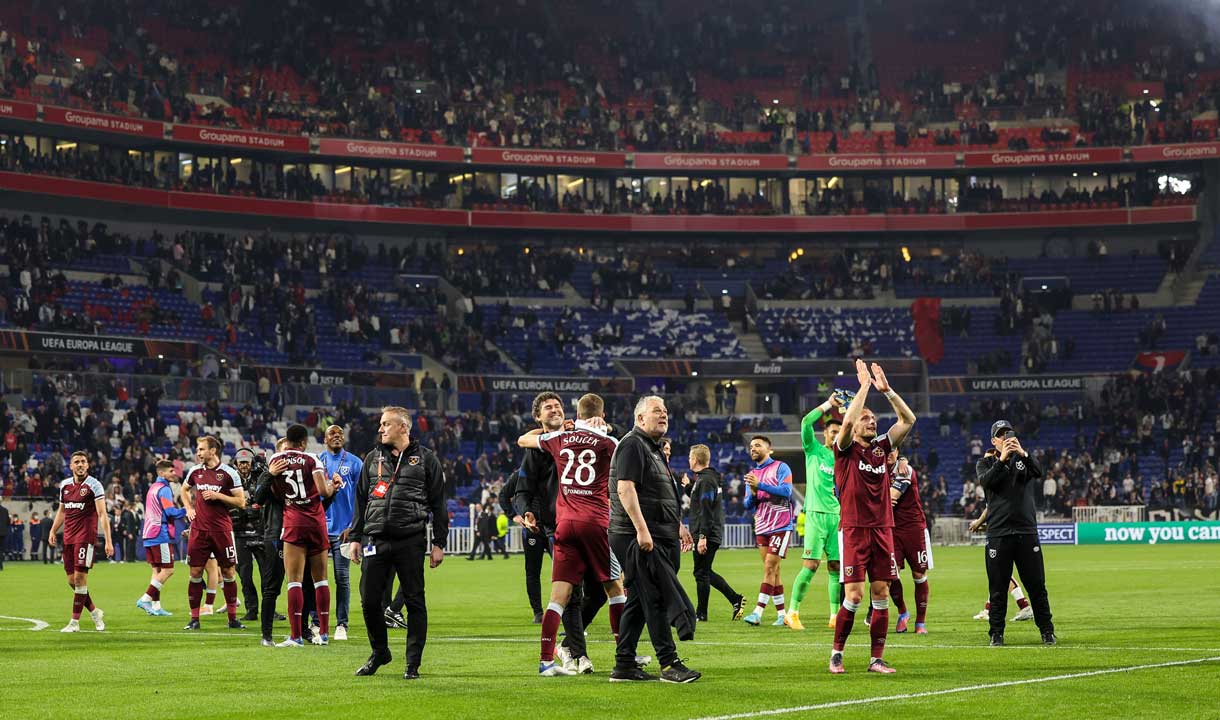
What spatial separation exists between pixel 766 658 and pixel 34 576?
25156mm

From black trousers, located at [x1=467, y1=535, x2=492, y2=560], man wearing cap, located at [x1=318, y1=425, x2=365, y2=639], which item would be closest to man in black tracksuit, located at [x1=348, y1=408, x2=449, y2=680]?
man wearing cap, located at [x1=318, y1=425, x2=365, y2=639]

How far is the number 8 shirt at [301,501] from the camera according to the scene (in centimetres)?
1588

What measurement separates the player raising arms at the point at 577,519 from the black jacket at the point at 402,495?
970 millimetres

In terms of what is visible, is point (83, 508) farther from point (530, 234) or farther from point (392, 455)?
point (530, 234)

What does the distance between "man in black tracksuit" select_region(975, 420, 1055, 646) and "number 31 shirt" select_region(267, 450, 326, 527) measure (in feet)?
22.1

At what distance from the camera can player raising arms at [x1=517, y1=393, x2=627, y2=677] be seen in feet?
42.3

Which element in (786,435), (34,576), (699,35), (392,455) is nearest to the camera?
(392,455)

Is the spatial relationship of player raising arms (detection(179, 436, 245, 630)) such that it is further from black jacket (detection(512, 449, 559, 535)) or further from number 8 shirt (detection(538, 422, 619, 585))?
number 8 shirt (detection(538, 422, 619, 585))

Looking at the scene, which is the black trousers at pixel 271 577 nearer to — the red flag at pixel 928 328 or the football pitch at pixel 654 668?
the football pitch at pixel 654 668

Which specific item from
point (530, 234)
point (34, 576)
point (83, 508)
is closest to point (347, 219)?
point (530, 234)

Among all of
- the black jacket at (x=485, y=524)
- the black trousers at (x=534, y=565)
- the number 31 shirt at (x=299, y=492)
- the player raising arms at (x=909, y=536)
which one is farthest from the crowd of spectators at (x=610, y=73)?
the player raising arms at (x=909, y=536)

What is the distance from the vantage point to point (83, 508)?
63.6ft

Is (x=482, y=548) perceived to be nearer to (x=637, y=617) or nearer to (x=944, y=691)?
(x=637, y=617)

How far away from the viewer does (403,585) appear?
13.0 metres
